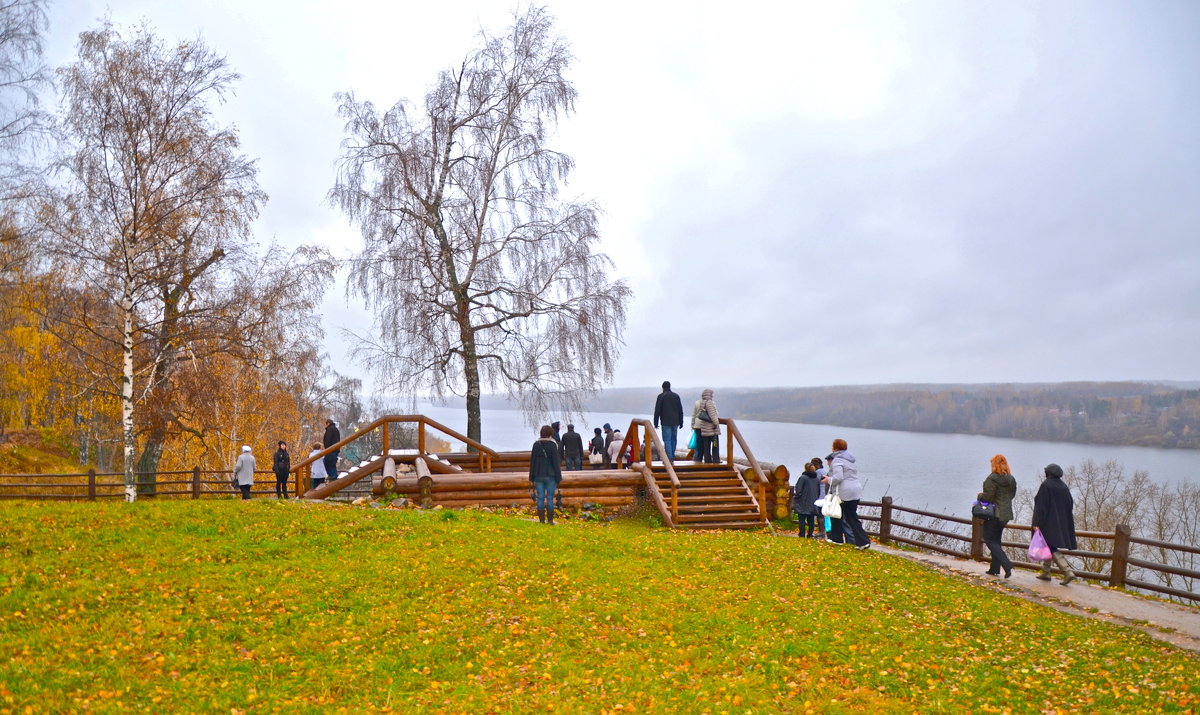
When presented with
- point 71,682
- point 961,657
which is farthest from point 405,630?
point 961,657

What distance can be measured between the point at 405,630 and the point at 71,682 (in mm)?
2894

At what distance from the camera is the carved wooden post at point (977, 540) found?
1415 centimetres

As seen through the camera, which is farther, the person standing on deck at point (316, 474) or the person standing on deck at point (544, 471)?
the person standing on deck at point (316, 474)

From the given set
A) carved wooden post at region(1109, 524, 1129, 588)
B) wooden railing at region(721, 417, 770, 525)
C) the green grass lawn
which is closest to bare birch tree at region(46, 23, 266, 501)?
the green grass lawn

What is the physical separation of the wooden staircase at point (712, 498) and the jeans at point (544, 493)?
10.6ft

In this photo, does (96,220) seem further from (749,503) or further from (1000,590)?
(1000,590)

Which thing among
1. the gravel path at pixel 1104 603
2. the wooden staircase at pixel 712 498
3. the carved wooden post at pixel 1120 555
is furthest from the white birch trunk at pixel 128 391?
the carved wooden post at pixel 1120 555

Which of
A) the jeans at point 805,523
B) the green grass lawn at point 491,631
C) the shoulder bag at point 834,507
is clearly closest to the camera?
the green grass lawn at point 491,631

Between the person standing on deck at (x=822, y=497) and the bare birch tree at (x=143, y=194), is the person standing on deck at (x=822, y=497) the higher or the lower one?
the lower one

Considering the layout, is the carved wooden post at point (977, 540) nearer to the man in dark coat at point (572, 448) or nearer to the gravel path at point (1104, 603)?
the gravel path at point (1104, 603)

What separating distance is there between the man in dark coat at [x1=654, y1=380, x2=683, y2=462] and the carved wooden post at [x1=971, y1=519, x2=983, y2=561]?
6.83 metres

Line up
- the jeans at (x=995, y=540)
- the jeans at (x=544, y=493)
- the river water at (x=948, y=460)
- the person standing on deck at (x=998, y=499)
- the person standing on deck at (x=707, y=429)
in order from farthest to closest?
the river water at (x=948, y=460), the person standing on deck at (x=707, y=429), the jeans at (x=544, y=493), the jeans at (x=995, y=540), the person standing on deck at (x=998, y=499)

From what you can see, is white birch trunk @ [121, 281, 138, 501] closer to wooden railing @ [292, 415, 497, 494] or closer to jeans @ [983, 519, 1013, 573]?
wooden railing @ [292, 415, 497, 494]

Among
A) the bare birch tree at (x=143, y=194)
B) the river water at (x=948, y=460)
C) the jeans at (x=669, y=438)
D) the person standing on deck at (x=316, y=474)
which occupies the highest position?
the bare birch tree at (x=143, y=194)
